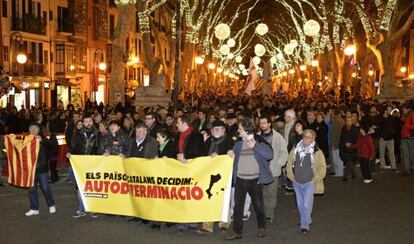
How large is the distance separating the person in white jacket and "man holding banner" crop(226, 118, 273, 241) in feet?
3.52

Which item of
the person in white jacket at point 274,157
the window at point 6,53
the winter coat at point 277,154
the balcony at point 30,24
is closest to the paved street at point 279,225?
the person in white jacket at point 274,157

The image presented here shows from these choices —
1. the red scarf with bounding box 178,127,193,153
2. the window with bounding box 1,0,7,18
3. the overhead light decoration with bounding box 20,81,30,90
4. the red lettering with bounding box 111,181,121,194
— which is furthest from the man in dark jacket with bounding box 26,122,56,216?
the window with bounding box 1,0,7,18

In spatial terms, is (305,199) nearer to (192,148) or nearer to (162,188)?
(192,148)

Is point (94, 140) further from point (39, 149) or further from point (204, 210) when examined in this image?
point (204, 210)

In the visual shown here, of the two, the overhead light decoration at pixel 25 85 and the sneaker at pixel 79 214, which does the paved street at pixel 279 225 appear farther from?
the overhead light decoration at pixel 25 85

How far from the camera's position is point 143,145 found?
410 inches

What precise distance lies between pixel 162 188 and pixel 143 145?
0.86m

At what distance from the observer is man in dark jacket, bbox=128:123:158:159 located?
33.9 feet

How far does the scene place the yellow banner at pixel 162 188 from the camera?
9.70m

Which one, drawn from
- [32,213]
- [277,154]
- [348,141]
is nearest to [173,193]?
[277,154]

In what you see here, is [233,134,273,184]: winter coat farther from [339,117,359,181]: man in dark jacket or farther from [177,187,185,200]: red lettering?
[339,117,359,181]: man in dark jacket

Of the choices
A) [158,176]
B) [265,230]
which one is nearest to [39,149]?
[158,176]

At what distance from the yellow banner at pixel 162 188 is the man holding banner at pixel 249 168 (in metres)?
0.27

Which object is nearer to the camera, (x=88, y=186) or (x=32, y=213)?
(x=88, y=186)
